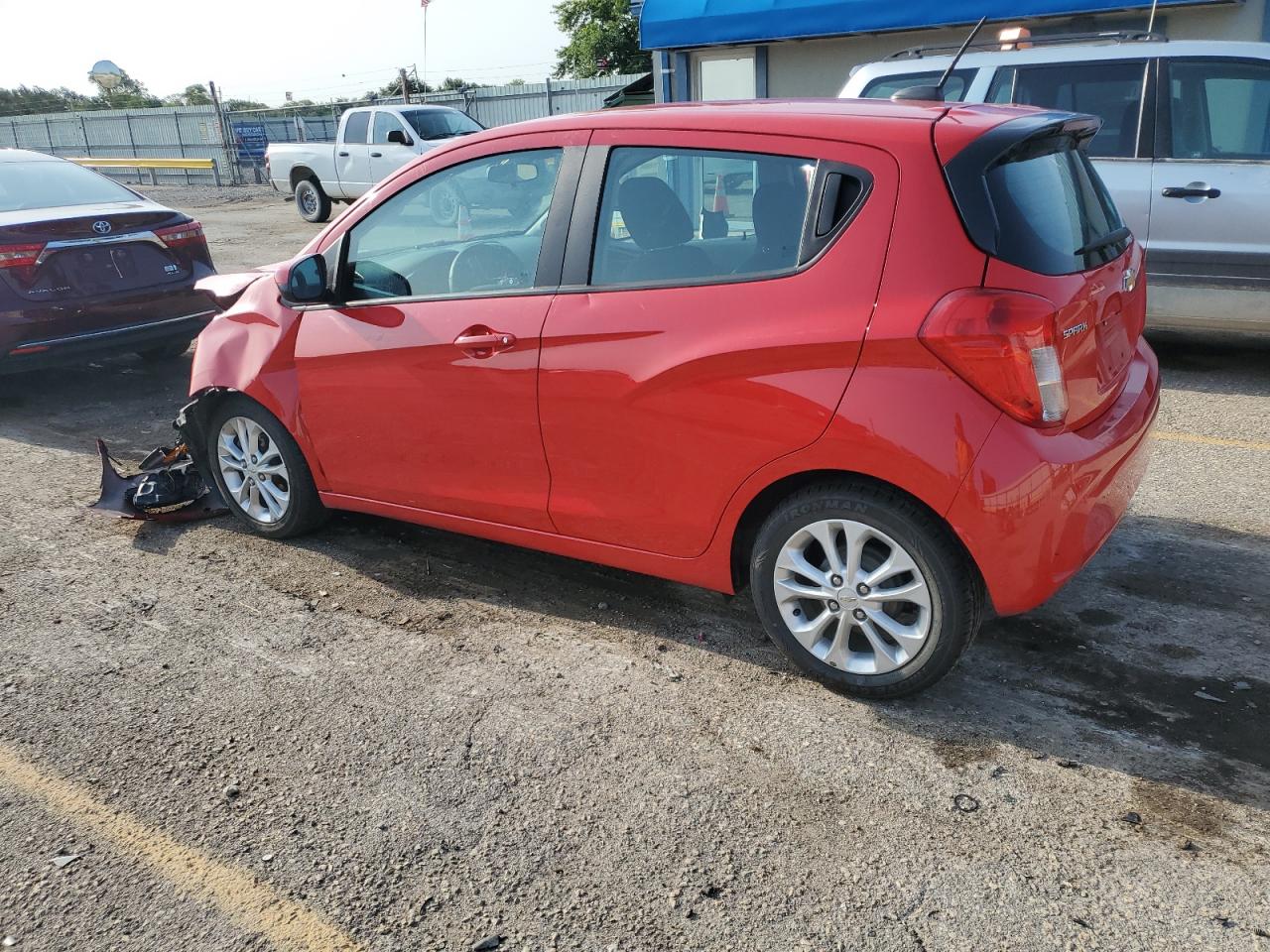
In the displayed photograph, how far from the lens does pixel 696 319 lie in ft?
Answer: 10.5

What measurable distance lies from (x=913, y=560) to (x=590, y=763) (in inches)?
43.5

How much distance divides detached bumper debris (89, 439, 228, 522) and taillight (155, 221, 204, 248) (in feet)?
8.72

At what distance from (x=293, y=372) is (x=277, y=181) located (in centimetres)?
1753

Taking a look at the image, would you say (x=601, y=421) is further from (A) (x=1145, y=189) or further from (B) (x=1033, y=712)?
(A) (x=1145, y=189)

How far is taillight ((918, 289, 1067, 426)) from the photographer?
2.77 meters

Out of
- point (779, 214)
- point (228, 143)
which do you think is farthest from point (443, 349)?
point (228, 143)

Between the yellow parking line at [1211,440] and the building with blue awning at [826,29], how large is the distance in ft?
20.4

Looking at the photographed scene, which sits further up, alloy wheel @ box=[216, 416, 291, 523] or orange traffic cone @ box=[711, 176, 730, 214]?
orange traffic cone @ box=[711, 176, 730, 214]

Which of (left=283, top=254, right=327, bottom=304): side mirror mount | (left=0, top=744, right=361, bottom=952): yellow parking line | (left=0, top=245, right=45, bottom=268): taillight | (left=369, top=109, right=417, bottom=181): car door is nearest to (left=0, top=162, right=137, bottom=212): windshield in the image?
(left=0, top=245, right=45, bottom=268): taillight

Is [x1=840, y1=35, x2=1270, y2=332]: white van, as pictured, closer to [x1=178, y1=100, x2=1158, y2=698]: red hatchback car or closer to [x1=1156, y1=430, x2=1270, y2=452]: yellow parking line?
[x1=1156, y1=430, x2=1270, y2=452]: yellow parking line

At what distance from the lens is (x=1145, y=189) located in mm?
6605

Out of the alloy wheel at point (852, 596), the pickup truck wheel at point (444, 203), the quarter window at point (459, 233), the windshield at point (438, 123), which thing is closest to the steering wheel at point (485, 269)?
the quarter window at point (459, 233)

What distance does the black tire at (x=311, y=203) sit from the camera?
720 inches

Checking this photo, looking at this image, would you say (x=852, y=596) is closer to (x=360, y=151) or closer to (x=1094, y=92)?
(x=1094, y=92)
